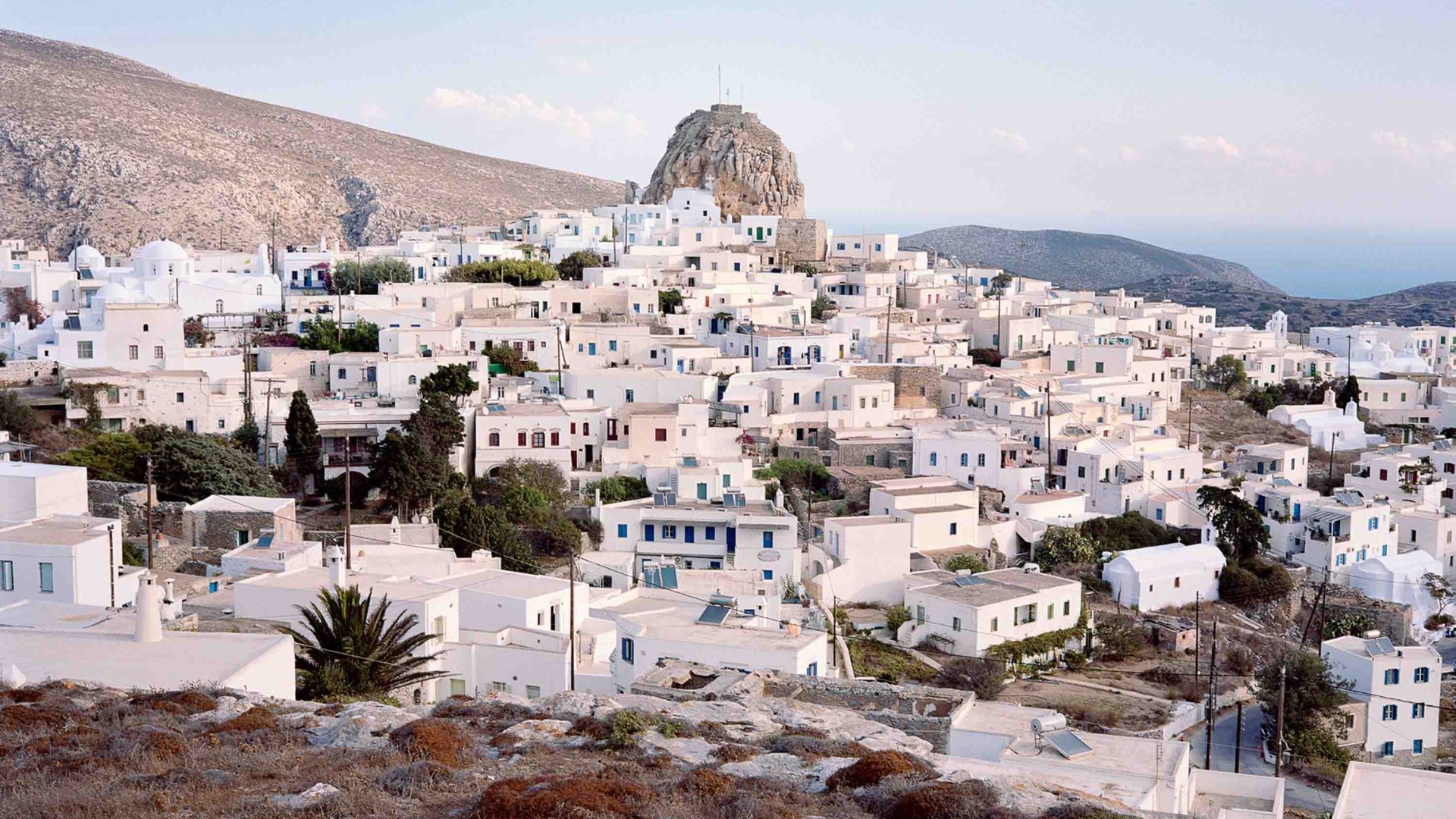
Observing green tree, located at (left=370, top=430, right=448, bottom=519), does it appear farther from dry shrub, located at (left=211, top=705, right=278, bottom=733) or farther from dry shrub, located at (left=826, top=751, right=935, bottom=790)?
dry shrub, located at (left=826, top=751, right=935, bottom=790)

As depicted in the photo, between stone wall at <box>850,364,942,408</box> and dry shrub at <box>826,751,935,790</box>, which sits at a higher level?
stone wall at <box>850,364,942,408</box>

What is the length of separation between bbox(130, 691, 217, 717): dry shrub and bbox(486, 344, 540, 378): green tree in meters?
26.4

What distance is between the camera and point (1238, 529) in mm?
30672

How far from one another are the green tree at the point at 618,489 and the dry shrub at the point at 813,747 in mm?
18386

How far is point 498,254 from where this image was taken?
5044cm

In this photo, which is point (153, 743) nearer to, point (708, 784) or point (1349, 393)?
point (708, 784)

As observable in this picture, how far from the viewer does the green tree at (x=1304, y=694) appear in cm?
2309

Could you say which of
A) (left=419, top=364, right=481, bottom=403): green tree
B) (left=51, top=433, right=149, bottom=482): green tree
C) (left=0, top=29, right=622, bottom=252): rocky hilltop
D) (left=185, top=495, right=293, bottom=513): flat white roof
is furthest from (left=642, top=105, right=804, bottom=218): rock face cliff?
(left=185, top=495, right=293, bottom=513): flat white roof

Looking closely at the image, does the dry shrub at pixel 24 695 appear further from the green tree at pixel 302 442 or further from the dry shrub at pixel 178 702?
the green tree at pixel 302 442

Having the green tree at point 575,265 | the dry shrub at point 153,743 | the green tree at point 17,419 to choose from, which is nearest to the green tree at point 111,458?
the green tree at point 17,419

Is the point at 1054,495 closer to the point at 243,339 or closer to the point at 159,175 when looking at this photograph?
the point at 243,339

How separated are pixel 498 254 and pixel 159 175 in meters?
31.6

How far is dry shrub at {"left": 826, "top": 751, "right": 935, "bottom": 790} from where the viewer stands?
8.73m

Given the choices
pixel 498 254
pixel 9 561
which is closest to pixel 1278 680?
pixel 9 561
